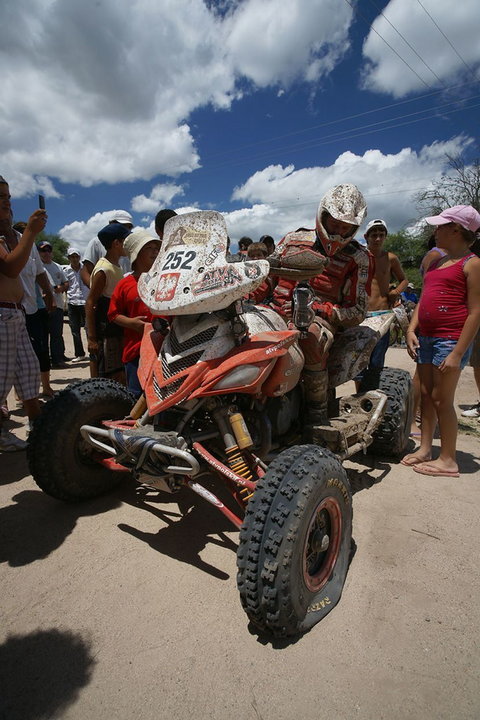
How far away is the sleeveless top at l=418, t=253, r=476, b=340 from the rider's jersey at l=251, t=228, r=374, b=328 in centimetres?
72

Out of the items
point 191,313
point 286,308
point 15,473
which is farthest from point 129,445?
point 15,473

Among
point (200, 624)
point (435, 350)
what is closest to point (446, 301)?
point (435, 350)

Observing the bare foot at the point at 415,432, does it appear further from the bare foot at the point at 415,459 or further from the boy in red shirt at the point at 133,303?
the boy in red shirt at the point at 133,303

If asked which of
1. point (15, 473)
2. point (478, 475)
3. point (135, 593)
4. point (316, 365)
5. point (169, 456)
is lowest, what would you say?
point (478, 475)

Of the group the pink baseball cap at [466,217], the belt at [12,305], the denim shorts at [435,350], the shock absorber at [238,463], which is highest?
the pink baseball cap at [466,217]

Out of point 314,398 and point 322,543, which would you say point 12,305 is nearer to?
point 314,398

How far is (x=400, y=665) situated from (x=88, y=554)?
1.76 m

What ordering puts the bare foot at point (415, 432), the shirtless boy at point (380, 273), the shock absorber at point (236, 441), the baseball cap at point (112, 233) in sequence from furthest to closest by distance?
the shirtless boy at point (380, 273)
the bare foot at point (415, 432)
the baseball cap at point (112, 233)
the shock absorber at point (236, 441)

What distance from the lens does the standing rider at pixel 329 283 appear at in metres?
3.02

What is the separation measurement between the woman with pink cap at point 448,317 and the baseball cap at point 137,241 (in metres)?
2.48

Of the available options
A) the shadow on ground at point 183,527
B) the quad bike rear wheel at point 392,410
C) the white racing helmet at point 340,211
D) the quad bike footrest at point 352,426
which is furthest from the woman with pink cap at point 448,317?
the shadow on ground at point 183,527

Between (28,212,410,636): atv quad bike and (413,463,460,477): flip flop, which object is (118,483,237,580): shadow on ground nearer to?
(28,212,410,636): atv quad bike

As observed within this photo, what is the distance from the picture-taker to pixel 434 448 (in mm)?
4574

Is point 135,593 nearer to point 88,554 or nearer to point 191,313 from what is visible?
point 88,554
